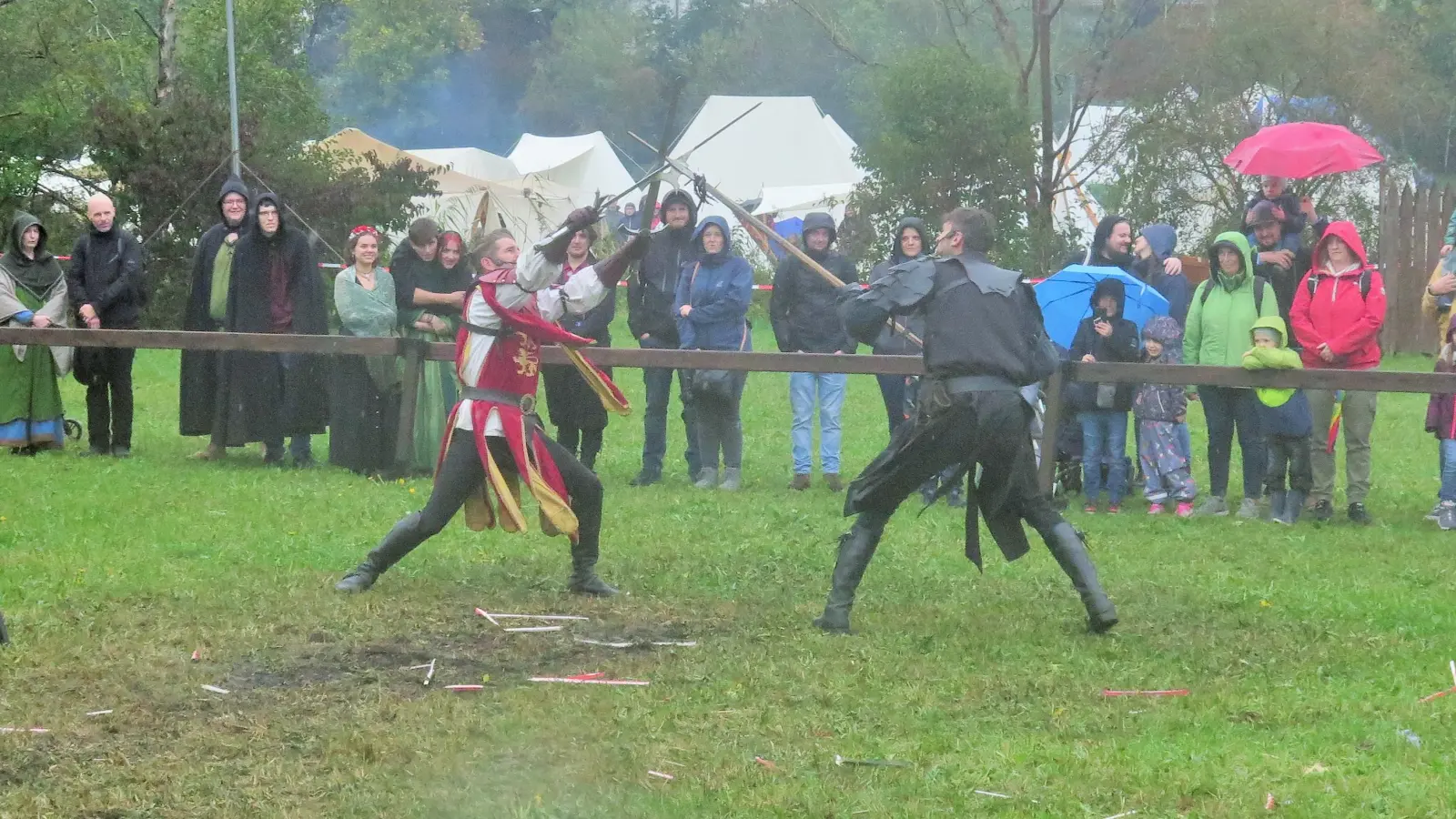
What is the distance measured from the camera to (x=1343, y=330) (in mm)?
10703

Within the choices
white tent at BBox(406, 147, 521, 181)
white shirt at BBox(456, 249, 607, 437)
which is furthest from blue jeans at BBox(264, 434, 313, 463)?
white tent at BBox(406, 147, 521, 181)

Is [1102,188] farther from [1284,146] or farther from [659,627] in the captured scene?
[659,627]

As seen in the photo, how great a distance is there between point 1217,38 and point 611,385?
63.2 ft

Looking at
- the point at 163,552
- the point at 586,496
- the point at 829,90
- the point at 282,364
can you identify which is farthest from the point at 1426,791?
the point at 829,90

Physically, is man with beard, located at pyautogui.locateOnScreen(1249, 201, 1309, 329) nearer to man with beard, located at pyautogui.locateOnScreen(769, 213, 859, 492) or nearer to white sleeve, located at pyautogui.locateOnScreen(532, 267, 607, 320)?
man with beard, located at pyautogui.locateOnScreen(769, 213, 859, 492)

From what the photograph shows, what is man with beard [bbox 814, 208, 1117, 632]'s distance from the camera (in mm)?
7148

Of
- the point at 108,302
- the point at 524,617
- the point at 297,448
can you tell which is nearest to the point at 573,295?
the point at 524,617

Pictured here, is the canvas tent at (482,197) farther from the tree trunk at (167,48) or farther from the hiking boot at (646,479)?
the hiking boot at (646,479)

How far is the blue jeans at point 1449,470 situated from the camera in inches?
423

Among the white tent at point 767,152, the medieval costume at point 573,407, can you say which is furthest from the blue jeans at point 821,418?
the white tent at point 767,152

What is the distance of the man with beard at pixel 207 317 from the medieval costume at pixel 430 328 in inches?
55.1

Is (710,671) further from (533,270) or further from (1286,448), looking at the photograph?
(1286,448)

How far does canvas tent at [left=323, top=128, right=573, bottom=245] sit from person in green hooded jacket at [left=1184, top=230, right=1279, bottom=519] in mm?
17002

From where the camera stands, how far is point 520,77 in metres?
53.1
